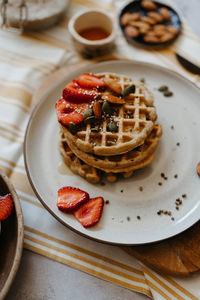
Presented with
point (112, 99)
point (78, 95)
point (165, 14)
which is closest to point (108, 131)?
point (112, 99)

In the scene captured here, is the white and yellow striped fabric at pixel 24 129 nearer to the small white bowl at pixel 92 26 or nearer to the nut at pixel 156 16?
the small white bowl at pixel 92 26

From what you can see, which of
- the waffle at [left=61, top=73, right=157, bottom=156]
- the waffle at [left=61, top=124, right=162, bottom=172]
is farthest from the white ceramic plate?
the waffle at [left=61, top=73, right=157, bottom=156]

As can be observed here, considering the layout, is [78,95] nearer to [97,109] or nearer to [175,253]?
[97,109]

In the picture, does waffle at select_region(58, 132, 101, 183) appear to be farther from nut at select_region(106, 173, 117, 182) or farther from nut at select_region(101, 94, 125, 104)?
nut at select_region(101, 94, 125, 104)

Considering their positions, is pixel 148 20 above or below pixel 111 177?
above

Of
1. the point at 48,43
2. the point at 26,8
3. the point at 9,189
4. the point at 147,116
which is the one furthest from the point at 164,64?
the point at 9,189

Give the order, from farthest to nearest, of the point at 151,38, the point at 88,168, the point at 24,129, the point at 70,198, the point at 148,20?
the point at 148,20, the point at 151,38, the point at 24,129, the point at 88,168, the point at 70,198
